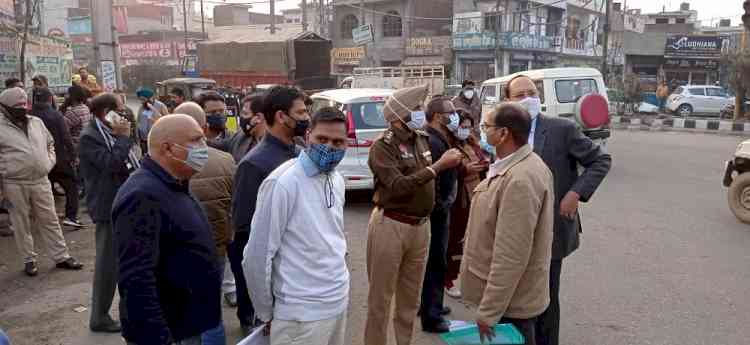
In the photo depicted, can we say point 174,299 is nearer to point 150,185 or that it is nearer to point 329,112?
point 150,185

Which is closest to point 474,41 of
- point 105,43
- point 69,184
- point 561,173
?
point 105,43

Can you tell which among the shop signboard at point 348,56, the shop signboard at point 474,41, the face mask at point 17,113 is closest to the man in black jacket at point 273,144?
the face mask at point 17,113

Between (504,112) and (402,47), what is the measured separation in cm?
3347

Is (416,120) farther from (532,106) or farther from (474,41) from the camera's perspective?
(474,41)

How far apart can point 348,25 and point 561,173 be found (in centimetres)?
3670

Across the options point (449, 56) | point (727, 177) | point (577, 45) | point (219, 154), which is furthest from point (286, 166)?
point (577, 45)

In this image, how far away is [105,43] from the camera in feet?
38.8

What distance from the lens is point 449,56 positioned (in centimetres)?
3397

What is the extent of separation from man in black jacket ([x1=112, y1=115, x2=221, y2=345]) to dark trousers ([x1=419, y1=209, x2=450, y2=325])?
2018 millimetres

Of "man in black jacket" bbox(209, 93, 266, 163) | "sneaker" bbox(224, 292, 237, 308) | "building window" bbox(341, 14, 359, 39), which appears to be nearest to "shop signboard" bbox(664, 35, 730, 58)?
"building window" bbox(341, 14, 359, 39)

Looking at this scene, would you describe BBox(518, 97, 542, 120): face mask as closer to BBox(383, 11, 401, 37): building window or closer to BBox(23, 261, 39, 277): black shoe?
BBox(23, 261, 39, 277): black shoe

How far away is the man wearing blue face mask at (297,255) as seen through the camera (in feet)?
7.97

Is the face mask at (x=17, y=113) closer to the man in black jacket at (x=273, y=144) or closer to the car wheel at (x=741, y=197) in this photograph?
the man in black jacket at (x=273, y=144)

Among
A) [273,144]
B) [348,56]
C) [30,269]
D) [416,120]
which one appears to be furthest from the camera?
[348,56]
